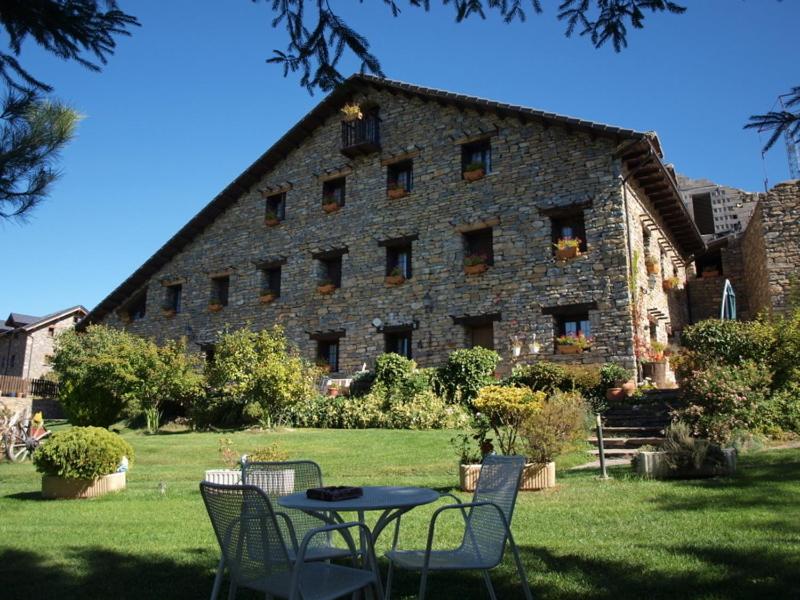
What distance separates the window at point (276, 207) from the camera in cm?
2011

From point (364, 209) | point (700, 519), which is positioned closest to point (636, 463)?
point (700, 519)

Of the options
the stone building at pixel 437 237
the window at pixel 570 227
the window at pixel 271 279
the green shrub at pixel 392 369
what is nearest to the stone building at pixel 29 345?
the stone building at pixel 437 237

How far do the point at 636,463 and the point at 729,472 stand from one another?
1011mm

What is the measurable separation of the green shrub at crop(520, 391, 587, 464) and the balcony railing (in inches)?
476

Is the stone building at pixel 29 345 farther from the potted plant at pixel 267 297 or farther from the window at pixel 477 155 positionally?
the window at pixel 477 155

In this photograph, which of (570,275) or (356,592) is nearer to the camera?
(356,592)

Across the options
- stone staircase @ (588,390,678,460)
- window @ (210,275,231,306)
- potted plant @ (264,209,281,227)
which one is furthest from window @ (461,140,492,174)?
window @ (210,275,231,306)

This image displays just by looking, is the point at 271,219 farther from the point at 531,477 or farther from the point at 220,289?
the point at 531,477

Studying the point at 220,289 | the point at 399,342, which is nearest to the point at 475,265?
the point at 399,342

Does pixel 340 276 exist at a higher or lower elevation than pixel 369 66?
higher

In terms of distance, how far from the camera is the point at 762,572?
12.6 feet

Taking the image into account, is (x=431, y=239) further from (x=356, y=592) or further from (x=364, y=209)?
(x=356, y=592)

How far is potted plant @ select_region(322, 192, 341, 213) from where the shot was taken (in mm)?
18719

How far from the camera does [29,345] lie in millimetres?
34250
